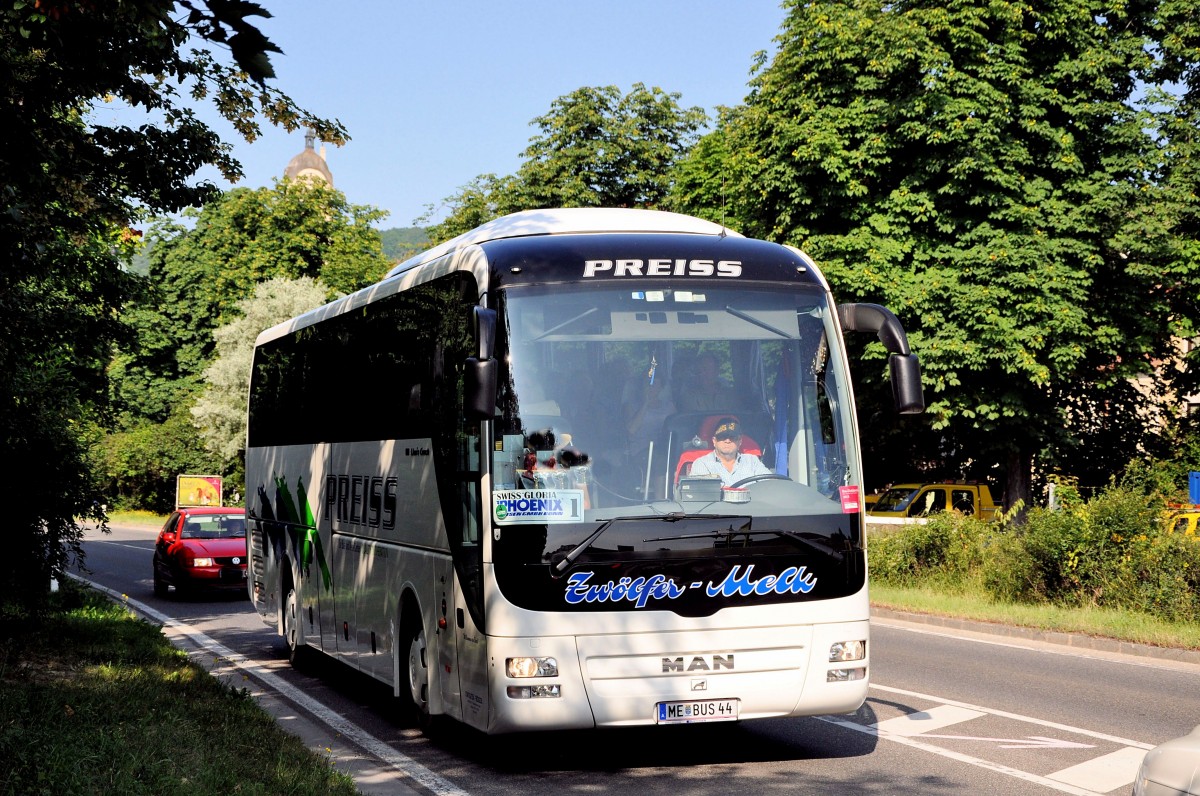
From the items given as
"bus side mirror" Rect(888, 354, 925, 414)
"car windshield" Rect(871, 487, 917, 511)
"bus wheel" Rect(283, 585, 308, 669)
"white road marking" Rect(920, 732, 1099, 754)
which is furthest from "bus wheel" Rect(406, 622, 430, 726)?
"car windshield" Rect(871, 487, 917, 511)

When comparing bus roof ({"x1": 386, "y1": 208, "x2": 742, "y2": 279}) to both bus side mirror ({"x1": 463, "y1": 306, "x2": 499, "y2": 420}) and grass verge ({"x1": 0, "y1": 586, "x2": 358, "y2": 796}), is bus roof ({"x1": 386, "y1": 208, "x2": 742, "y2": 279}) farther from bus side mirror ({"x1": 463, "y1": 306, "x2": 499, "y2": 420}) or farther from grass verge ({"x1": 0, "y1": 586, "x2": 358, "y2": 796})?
grass verge ({"x1": 0, "y1": 586, "x2": 358, "y2": 796})

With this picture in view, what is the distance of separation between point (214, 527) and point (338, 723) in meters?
16.5

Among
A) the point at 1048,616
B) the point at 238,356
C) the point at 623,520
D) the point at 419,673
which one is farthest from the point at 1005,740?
the point at 238,356

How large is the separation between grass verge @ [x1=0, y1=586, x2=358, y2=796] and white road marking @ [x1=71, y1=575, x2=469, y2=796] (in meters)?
0.62

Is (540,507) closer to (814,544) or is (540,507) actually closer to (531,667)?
(531,667)

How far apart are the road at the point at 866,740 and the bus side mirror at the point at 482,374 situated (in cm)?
235

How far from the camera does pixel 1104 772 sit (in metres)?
8.66

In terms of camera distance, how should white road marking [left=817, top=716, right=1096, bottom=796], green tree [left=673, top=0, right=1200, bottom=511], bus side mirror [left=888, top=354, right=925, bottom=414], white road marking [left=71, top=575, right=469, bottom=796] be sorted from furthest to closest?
green tree [left=673, top=0, right=1200, bottom=511], bus side mirror [left=888, top=354, right=925, bottom=414], white road marking [left=71, top=575, right=469, bottom=796], white road marking [left=817, top=716, right=1096, bottom=796]

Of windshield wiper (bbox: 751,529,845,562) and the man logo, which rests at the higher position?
windshield wiper (bbox: 751,529,845,562)

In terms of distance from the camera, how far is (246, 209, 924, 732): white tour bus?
28.3 ft

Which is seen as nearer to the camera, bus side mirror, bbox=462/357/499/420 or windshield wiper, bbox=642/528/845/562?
bus side mirror, bbox=462/357/499/420

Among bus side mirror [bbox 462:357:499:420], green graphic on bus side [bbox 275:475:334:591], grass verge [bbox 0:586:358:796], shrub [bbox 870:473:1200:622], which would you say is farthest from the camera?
shrub [bbox 870:473:1200:622]

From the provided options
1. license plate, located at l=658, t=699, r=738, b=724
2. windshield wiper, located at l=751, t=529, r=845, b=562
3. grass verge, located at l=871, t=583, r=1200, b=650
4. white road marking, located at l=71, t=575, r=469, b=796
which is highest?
windshield wiper, located at l=751, t=529, r=845, b=562

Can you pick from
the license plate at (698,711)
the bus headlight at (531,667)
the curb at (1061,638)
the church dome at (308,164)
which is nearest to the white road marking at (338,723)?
the bus headlight at (531,667)
